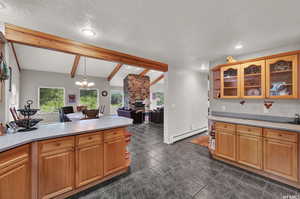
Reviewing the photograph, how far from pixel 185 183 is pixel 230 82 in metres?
2.53

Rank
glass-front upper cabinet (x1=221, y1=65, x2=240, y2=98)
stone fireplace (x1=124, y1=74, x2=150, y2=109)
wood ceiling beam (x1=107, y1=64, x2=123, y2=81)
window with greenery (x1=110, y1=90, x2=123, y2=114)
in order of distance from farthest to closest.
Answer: window with greenery (x1=110, y1=90, x2=123, y2=114), stone fireplace (x1=124, y1=74, x2=150, y2=109), wood ceiling beam (x1=107, y1=64, x2=123, y2=81), glass-front upper cabinet (x1=221, y1=65, x2=240, y2=98)

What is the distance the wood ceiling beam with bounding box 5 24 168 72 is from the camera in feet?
5.94

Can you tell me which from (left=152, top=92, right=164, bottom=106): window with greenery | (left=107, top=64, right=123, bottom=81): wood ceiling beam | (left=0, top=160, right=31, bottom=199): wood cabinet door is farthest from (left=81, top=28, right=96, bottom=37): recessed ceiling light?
(left=152, top=92, right=164, bottom=106): window with greenery

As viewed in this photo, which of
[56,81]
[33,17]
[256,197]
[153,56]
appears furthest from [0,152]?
[56,81]

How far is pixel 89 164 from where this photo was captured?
189cm

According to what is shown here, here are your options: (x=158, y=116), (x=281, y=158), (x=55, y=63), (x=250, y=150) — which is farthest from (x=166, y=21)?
(x=55, y=63)

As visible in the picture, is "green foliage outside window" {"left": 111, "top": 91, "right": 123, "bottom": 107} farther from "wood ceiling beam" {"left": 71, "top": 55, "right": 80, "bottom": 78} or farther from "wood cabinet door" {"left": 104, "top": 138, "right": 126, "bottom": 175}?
"wood cabinet door" {"left": 104, "top": 138, "right": 126, "bottom": 175}

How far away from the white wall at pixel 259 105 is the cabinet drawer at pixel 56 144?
11.3 ft

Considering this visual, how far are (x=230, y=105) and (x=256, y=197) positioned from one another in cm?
196

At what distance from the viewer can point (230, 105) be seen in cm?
311

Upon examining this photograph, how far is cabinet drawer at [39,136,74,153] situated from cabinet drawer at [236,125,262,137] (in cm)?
304

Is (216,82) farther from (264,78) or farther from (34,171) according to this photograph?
(34,171)

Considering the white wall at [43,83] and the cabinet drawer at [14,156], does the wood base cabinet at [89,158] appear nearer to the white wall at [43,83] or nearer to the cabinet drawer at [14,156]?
the cabinet drawer at [14,156]

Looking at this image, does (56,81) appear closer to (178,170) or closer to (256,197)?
(178,170)
